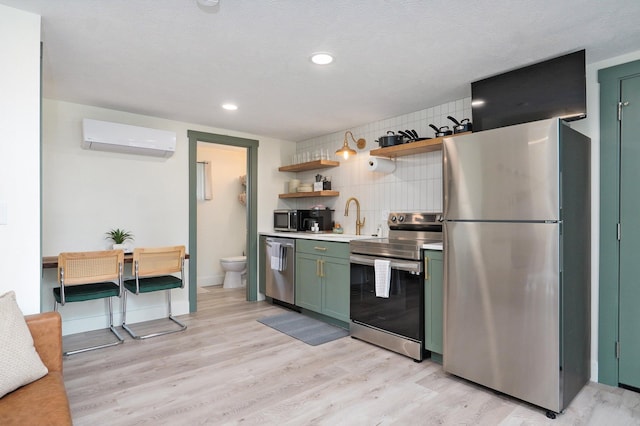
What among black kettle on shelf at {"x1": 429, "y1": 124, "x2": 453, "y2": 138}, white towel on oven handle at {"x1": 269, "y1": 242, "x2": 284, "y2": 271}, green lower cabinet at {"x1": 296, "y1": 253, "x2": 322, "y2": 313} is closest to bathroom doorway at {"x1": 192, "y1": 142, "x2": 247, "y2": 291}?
white towel on oven handle at {"x1": 269, "y1": 242, "x2": 284, "y2": 271}

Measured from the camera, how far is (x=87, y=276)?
10.4 ft

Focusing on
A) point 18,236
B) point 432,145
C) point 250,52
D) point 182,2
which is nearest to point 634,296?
point 432,145

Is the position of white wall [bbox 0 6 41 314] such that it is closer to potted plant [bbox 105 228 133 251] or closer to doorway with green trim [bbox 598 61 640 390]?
potted plant [bbox 105 228 133 251]

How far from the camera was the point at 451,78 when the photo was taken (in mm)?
2855

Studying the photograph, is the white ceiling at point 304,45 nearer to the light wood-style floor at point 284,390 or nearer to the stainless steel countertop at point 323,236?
the stainless steel countertop at point 323,236

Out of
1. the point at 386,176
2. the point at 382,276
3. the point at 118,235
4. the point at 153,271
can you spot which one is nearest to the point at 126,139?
the point at 118,235

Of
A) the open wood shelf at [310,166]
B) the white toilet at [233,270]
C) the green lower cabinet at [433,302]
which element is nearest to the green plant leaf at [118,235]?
the white toilet at [233,270]

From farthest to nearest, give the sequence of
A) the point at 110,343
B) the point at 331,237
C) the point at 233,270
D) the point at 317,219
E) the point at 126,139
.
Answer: the point at 233,270
the point at 317,219
the point at 331,237
the point at 126,139
the point at 110,343

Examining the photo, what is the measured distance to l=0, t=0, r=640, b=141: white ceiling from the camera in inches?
75.2

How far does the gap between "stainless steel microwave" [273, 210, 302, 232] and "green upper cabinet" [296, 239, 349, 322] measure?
0.48 m

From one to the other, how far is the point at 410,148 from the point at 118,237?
305 centimetres

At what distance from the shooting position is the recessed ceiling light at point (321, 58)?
2439 mm

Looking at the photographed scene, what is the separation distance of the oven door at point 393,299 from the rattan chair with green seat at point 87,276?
218cm

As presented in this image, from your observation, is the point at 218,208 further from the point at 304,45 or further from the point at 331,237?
the point at 304,45
